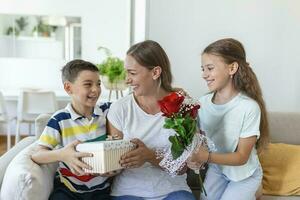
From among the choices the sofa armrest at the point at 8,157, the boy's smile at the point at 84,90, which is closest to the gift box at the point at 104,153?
the boy's smile at the point at 84,90

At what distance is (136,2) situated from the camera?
3.56m

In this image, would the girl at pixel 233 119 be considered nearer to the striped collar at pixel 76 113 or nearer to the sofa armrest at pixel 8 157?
the striped collar at pixel 76 113

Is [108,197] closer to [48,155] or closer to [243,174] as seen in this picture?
[48,155]

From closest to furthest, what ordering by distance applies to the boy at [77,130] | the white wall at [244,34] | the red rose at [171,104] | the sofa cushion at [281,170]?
the red rose at [171,104], the boy at [77,130], the sofa cushion at [281,170], the white wall at [244,34]

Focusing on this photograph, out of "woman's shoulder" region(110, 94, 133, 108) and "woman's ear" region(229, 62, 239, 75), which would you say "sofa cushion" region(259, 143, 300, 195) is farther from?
"woman's shoulder" region(110, 94, 133, 108)

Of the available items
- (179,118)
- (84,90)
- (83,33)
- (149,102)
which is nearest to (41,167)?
(84,90)

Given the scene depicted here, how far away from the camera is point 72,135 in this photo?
1.52 meters

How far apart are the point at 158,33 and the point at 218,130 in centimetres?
139

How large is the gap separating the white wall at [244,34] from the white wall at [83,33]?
2.29m

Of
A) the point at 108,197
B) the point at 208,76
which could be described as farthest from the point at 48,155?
the point at 208,76

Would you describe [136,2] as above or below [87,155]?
above

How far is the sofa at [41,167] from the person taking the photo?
1.31 m

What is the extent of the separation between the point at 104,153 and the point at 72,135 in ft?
1.01

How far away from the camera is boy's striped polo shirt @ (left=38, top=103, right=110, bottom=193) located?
1.49 metres
